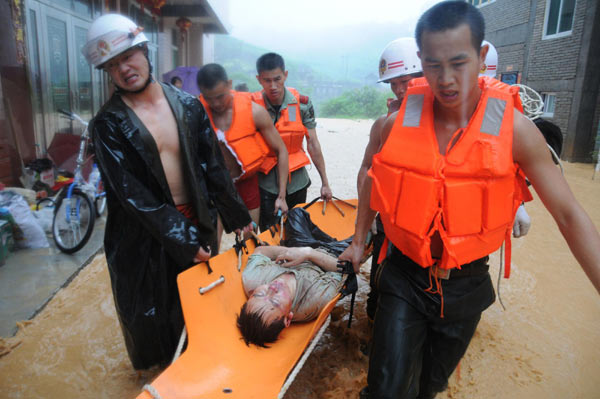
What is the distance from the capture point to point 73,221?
13.3 feet

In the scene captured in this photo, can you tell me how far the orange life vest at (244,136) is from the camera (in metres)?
3.04

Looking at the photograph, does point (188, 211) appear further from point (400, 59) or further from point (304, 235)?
point (400, 59)

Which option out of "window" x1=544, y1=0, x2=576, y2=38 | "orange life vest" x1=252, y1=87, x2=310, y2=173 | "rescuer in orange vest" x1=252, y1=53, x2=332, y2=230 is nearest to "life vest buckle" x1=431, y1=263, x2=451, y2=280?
"rescuer in orange vest" x1=252, y1=53, x2=332, y2=230

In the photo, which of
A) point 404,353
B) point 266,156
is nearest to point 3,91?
point 266,156

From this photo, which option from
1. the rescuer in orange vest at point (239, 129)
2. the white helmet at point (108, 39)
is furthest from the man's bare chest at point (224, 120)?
the white helmet at point (108, 39)

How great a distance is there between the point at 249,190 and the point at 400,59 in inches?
60.0

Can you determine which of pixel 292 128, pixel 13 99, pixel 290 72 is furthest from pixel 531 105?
pixel 290 72

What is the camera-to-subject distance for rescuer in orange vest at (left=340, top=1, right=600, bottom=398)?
144 cm

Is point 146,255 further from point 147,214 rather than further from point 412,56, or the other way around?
point 412,56

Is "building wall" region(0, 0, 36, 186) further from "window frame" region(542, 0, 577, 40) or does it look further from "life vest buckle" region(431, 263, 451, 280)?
"window frame" region(542, 0, 577, 40)

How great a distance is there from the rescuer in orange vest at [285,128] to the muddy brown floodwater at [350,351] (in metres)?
0.99

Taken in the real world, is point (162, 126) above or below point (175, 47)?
below

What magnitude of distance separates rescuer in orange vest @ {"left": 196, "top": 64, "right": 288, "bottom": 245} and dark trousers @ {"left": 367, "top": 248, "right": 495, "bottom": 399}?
151 centimetres

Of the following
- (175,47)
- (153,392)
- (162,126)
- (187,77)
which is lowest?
(153,392)
